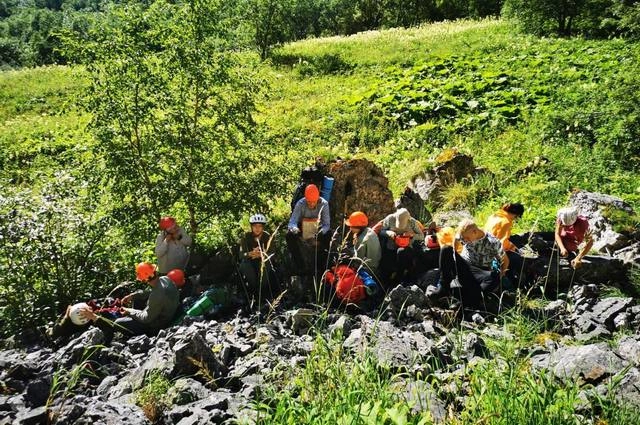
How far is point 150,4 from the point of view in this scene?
8711 millimetres

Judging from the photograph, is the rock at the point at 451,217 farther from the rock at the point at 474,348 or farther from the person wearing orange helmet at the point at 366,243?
the rock at the point at 474,348

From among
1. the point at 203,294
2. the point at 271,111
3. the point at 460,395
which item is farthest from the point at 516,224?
the point at 271,111

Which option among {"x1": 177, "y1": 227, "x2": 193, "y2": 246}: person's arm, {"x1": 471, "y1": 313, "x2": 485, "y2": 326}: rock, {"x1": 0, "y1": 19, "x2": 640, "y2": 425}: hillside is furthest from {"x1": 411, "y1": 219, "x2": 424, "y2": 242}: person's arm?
{"x1": 177, "y1": 227, "x2": 193, "y2": 246}: person's arm

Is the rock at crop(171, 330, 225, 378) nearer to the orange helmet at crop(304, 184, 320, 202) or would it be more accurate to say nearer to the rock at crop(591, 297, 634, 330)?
the orange helmet at crop(304, 184, 320, 202)

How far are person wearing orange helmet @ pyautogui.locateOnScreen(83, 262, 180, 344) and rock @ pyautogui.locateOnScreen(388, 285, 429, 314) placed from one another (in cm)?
309

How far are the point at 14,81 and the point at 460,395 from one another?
104ft

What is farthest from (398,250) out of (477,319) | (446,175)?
(446,175)

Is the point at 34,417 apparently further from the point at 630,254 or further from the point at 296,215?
the point at 630,254


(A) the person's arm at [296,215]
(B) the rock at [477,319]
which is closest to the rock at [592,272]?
(B) the rock at [477,319]

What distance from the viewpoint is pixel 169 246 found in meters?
8.41

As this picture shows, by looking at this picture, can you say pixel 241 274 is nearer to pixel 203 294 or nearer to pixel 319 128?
pixel 203 294

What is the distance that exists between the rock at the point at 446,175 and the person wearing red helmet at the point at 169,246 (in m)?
5.41

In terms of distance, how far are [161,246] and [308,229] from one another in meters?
2.46

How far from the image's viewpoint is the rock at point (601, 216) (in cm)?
767
